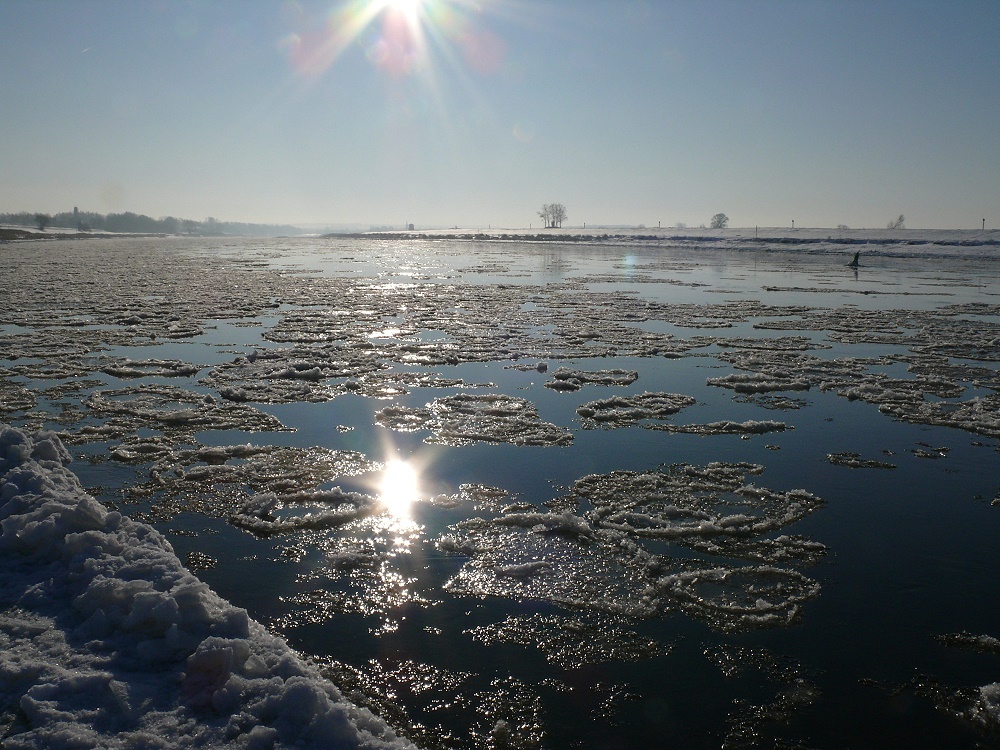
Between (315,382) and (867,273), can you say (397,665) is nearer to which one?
(315,382)

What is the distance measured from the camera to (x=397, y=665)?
3.68 meters

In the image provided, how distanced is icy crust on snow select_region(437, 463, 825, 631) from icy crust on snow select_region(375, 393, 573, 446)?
1.42 m

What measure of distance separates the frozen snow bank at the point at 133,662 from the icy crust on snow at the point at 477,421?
3.92m

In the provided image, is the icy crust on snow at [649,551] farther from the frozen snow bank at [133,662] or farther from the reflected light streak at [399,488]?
the frozen snow bank at [133,662]

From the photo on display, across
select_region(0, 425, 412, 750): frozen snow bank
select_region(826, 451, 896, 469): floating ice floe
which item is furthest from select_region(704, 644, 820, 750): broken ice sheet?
select_region(826, 451, 896, 469): floating ice floe

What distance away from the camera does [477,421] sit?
8.25 meters

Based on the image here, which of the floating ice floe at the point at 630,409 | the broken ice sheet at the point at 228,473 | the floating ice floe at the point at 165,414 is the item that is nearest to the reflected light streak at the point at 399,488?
the broken ice sheet at the point at 228,473

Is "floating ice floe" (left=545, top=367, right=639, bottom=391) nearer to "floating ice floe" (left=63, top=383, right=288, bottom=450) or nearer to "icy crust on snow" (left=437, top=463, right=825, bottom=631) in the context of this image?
"icy crust on snow" (left=437, top=463, right=825, bottom=631)

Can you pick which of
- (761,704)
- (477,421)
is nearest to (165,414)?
(477,421)

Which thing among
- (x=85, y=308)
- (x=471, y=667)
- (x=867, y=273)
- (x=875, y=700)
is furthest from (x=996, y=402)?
(x=867, y=273)

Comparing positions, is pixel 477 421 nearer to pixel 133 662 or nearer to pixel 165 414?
pixel 165 414

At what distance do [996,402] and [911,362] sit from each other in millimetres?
2914

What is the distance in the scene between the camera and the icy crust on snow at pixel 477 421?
7633 millimetres

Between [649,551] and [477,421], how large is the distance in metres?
3.52
